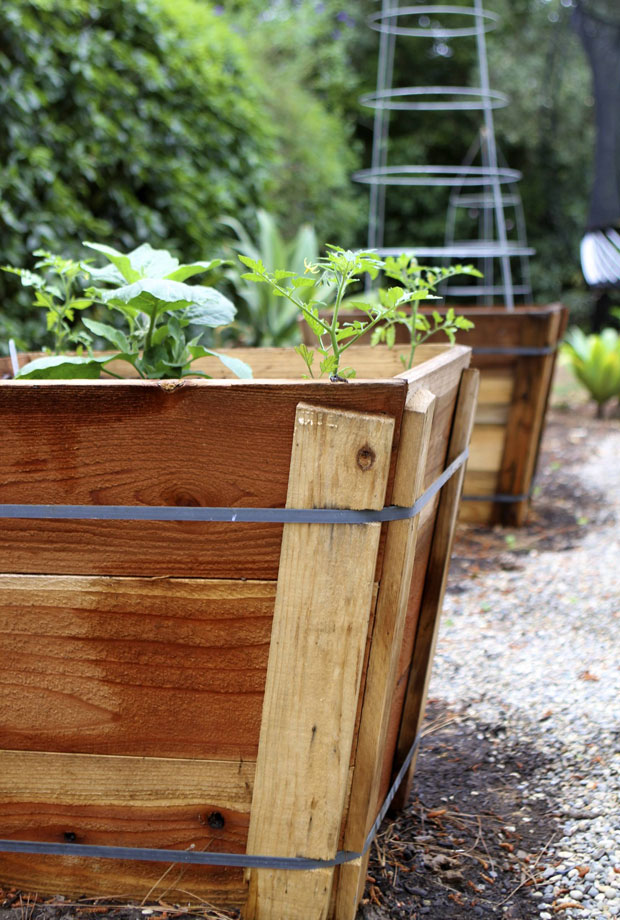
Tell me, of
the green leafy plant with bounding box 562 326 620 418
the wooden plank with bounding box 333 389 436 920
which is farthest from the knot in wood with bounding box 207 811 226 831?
Answer: the green leafy plant with bounding box 562 326 620 418

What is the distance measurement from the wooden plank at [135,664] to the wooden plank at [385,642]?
13cm

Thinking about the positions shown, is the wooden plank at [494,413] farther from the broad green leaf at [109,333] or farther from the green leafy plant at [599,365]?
the green leafy plant at [599,365]

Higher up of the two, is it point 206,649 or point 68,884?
point 206,649

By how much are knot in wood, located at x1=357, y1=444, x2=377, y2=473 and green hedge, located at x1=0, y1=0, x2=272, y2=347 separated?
2324 mm

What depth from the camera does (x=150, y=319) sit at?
48.1 inches

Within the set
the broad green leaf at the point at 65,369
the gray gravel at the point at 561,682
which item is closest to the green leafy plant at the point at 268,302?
the gray gravel at the point at 561,682

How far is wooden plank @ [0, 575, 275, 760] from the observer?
999mm

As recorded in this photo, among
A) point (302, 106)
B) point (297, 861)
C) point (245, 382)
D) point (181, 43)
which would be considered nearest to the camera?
point (245, 382)

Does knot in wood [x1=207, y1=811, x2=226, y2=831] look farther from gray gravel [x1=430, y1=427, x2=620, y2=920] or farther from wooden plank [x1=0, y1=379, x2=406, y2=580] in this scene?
gray gravel [x1=430, y1=427, x2=620, y2=920]

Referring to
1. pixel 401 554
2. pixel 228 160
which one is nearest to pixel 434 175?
pixel 228 160

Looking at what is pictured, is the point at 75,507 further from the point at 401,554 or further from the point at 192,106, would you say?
the point at 192,106

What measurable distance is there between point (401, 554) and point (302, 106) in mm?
6754

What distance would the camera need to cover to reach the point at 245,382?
0.93 m

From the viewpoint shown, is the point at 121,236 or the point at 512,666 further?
the point at 121,236
